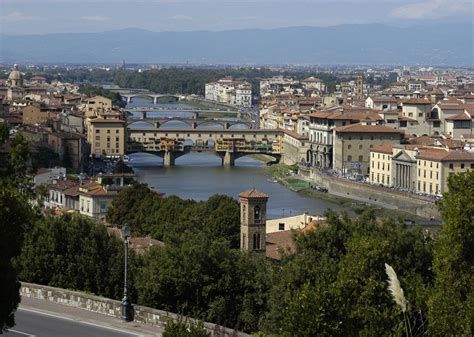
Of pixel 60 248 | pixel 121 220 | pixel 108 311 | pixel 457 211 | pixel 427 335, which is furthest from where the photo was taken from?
pixel 121 220

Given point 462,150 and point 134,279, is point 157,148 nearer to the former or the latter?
point 462,150

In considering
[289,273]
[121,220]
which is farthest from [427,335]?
[121,220]

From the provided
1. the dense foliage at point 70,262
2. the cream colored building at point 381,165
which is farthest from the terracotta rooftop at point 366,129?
the dense foliage at point 70,262

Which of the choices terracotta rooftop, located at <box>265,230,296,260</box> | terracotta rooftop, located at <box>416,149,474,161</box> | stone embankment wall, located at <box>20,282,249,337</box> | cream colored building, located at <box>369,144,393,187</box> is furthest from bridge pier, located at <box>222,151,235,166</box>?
stone embankment wall, located at <box>20,282,249,337</box>

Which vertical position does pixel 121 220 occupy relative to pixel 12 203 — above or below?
below

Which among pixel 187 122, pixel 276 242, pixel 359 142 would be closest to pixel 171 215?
pixel 276 242

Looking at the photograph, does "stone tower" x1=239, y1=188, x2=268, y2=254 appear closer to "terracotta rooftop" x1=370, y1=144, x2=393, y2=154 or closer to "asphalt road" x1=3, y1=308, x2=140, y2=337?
"asphalt road" x1=3, y1=308, x2=140, y2=337

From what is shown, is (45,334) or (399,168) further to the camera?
(399,168)

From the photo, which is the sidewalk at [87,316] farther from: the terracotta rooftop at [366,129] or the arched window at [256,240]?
the terracotta rooftop at [366,129]
